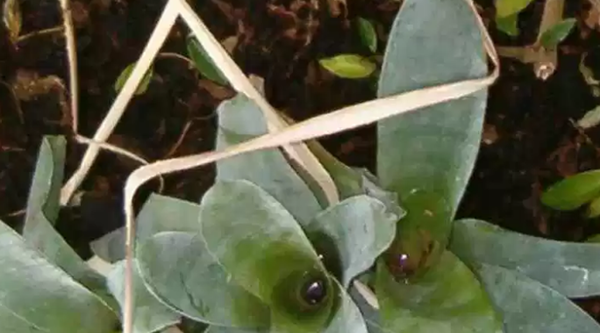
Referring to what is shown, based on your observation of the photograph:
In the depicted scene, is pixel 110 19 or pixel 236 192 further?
pixel 110 19

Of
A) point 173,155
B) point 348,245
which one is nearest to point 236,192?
point 348,245

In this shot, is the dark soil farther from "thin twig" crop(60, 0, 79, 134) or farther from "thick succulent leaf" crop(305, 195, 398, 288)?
"thick succulent leaf" crop(305, 195, 398, 288)

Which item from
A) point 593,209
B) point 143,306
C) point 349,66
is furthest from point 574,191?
point 143,306

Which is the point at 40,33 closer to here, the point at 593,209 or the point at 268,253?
the point at 268,253

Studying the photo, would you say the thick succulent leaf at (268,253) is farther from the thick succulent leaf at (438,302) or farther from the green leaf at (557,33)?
the green leaf at (557,33)

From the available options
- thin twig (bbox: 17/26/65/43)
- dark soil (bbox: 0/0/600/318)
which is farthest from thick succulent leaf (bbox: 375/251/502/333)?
thin twig (bbox: 17/26/65/43)

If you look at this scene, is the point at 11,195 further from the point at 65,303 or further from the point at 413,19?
the point at 413,19
